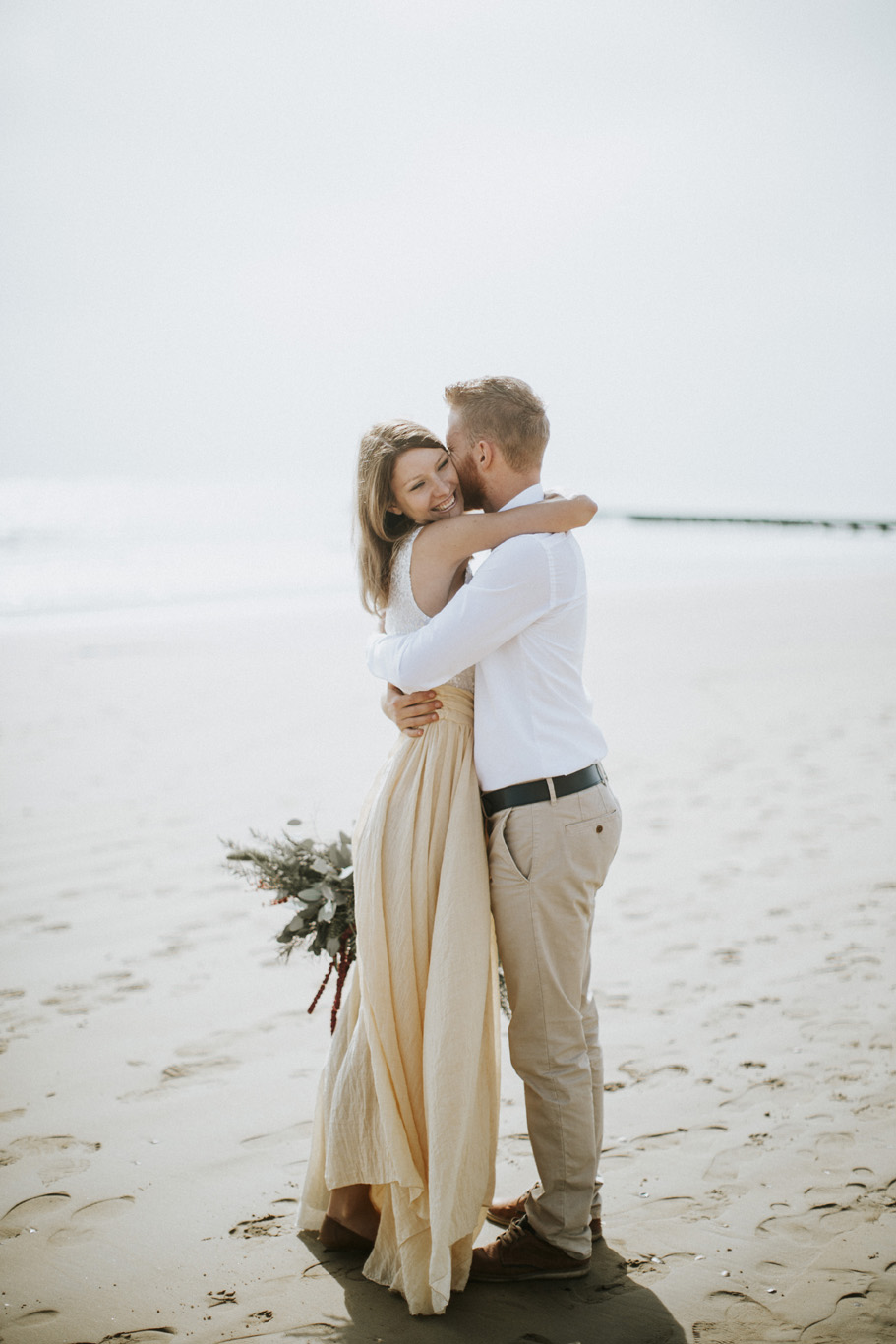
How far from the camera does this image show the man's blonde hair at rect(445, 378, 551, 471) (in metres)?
2.67

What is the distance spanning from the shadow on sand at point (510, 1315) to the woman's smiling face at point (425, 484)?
6.92 ft

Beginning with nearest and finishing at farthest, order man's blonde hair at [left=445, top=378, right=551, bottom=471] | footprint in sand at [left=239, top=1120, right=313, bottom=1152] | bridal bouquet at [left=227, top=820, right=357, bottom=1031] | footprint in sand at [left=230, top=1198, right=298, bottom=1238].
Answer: man's blonde hair at [left=445, top=378, right=551, bottom=471] < footprint in sand at [left=230, top=1198, right=298, bottom=1238] < bridal bouquet at [left=227, top=820, right=357, bottom=1031] < footprint in sand at [left=239, top=1120, right=313, bottom=1152]

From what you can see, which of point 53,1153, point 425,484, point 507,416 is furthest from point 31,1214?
point 507,416

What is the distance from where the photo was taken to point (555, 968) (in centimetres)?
262

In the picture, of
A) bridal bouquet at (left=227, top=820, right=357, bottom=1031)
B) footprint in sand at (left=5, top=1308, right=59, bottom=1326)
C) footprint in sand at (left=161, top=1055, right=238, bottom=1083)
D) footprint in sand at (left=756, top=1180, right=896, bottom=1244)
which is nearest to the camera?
footprint in sand at (left=5, top=1308, right=59, bottom=1326)

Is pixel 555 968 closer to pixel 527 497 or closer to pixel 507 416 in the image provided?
pixel 527 497

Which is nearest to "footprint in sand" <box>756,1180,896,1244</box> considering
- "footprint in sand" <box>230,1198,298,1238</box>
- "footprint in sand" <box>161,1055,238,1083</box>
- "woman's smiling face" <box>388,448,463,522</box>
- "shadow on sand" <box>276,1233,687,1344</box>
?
"shadow on sand" <box>276,1233,687,1344</box>

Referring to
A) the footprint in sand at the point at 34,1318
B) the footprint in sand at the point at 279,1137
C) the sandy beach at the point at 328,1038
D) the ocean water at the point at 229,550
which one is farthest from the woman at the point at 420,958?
the ocean water at the point at 229,550

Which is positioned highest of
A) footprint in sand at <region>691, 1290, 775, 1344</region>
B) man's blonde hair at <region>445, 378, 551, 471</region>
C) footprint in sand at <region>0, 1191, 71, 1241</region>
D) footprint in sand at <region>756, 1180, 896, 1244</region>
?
man's blonde hair at <region>445, 378, 551, 471</region>

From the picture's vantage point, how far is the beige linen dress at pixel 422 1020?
2561 millimetres

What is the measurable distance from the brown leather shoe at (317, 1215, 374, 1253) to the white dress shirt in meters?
1.35

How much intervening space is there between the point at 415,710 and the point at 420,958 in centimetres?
68

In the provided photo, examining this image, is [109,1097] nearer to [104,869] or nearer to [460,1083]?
[460,1083]

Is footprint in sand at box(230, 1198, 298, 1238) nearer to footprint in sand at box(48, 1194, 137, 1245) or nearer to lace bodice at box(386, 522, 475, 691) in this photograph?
footprint in sand at box(48, 1194, 137, 1245)
